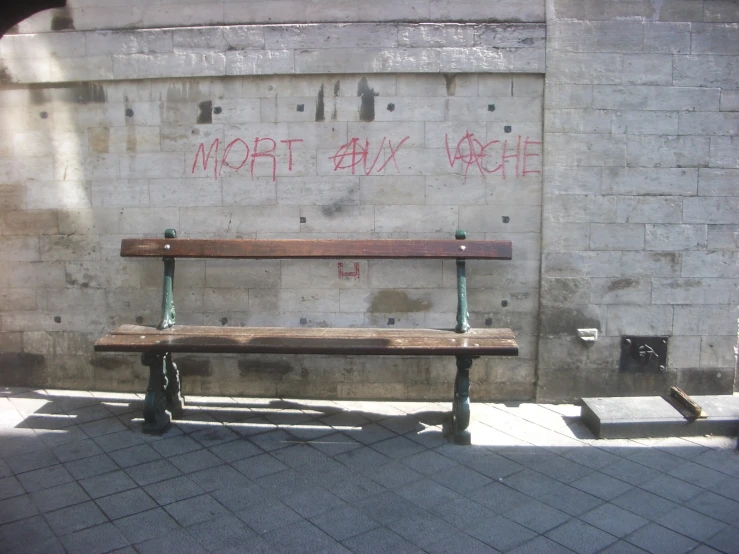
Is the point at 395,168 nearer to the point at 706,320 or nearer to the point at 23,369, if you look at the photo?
the point at 706,320

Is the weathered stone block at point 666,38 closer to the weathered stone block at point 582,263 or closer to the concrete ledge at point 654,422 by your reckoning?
the weathered stone block at point 582,263

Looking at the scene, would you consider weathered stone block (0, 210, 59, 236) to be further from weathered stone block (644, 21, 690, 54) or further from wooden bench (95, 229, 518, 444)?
weathered stone block (644, 21, 690, 54)

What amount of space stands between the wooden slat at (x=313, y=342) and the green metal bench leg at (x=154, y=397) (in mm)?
155

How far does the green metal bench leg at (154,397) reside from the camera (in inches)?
172

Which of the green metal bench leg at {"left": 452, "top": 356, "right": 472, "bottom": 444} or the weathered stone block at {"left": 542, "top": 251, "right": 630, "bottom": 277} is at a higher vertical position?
the weathered stone block at {"left": 542, "top": 251, "right": 630, "bottom": 277}

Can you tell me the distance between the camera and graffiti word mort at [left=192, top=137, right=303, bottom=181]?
5.01 m

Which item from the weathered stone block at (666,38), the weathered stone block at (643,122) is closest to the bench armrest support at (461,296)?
the weathered stone block at (643,122)

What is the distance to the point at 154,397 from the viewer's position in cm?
437

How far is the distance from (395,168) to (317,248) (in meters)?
0.92

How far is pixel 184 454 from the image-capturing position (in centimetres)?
411

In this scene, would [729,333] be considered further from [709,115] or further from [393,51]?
[393,51]

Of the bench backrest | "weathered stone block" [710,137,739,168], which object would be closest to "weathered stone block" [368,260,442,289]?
the bench backrest

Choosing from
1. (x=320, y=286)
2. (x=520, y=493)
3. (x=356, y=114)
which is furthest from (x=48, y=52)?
(x=520, y=493)

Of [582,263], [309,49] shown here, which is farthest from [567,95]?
[309,49]
